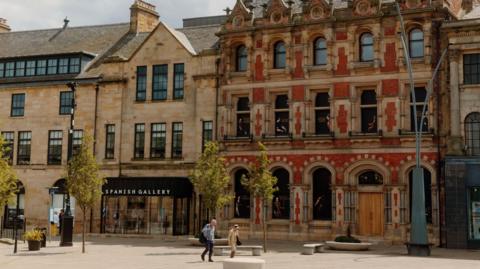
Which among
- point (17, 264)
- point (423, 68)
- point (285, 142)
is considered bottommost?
point (17, 264)

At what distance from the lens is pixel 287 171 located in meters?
38.4

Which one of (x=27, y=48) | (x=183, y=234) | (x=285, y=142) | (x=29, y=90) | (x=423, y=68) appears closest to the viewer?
(x=423, y=68)

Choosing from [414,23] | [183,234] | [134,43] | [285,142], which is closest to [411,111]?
[414,23]

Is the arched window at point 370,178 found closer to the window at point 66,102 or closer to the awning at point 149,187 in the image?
the awning at point 149,187

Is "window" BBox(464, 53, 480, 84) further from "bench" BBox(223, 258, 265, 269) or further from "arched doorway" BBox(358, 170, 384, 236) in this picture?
"bench" BBox(223, 258, 265, 269)

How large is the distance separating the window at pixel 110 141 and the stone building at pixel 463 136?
2114 centimetres

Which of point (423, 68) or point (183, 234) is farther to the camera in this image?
point (183, 234)

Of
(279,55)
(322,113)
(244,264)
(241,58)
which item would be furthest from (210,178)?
(244,264)

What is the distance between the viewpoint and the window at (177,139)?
42372mm

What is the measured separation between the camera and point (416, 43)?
36375mm

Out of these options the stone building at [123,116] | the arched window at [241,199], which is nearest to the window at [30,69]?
the stone building at [123,116]

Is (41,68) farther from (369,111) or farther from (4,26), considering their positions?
(369,111)

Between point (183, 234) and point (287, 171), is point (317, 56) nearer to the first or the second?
point (287, 171)

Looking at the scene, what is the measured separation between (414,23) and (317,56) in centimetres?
575
